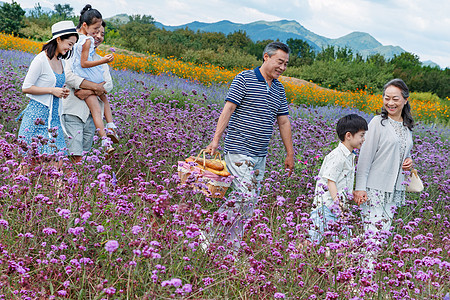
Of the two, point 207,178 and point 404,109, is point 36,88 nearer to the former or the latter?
point 207,178

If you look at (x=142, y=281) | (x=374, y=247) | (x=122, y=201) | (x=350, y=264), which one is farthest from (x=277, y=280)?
(x=122, y=201)

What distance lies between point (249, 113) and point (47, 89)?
1.80 metres

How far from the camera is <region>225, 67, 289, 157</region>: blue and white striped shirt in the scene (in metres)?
4.22

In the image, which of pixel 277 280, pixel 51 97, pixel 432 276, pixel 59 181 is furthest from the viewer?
pixel 51 97

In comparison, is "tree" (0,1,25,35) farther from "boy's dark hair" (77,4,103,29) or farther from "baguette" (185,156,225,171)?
"baguette" (185,156,225,171)

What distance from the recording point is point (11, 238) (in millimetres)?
2787

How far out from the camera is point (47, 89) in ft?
13.6

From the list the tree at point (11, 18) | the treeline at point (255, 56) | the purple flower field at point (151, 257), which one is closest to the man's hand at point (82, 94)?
the purple flower field at point (151, 257)

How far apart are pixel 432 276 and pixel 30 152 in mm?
2783

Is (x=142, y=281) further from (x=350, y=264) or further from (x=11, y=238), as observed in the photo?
(x=350, y=264)

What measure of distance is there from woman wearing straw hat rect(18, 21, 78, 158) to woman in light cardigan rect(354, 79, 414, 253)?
273 cm

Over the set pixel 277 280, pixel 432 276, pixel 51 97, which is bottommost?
pixel 277 280

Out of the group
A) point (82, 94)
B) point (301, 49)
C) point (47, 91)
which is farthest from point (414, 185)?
point (301, 49)

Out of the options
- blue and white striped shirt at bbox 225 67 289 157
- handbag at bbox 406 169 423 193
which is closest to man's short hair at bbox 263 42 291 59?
blue and white striped shirt at bbox 225 67 289 157
